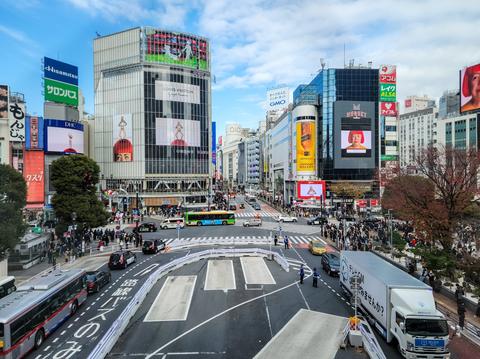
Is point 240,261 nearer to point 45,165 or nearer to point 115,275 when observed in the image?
point 115,275

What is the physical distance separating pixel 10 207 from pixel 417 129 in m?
142

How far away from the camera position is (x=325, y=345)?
15422mm

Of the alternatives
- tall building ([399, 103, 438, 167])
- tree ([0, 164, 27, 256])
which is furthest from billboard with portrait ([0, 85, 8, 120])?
tall building ([399, 103, 438, 167])

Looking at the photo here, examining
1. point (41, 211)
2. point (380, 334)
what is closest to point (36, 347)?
point (380, 334)

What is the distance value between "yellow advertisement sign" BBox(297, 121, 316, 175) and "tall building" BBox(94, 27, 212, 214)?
72.5 feet

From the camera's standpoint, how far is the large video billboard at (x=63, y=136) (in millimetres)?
69938

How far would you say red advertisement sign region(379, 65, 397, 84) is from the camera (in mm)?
81925

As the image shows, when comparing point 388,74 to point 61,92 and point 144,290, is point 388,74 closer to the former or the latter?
point 61,92

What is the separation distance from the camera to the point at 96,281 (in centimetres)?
2373

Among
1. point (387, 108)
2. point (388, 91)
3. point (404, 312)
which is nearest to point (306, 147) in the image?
point (387, 108)

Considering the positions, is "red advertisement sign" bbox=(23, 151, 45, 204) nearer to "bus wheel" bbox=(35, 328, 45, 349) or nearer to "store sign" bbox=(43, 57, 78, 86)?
"store sign" bbox=(43, 57, 78, 86)

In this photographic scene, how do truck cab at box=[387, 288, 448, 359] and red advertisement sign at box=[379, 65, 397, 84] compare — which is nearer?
truck cab at box=[387, 288, 448, 359]

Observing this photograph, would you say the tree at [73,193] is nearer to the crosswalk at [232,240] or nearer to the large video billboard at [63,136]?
the crosswalk at [232,240]

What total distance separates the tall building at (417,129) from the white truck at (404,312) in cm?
12260
